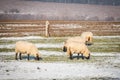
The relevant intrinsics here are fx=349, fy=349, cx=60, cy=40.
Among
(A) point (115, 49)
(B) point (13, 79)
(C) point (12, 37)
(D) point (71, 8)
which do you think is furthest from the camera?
(D) point (71, 8)

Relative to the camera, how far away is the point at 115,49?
2314 centimetres

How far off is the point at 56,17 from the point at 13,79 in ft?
181

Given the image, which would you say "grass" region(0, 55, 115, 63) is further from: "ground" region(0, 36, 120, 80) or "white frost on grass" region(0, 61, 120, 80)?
"white frost on grass" region(0, 61, 120, 80)

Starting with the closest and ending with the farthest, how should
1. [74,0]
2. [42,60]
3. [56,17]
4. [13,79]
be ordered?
[13,79] → [42,60] → [56,17] → [74,0]

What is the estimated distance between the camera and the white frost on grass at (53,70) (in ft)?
48.0

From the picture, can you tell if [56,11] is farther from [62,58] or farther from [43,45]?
[62,58]

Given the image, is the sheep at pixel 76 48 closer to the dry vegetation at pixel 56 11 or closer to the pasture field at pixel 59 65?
the pasture field at pixel 59 65

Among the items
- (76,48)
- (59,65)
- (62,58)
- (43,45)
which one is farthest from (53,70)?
(43,45)

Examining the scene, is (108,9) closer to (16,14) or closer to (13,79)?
(16,14)

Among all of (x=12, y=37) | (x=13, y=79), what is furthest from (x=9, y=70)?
(x=12, y=37)

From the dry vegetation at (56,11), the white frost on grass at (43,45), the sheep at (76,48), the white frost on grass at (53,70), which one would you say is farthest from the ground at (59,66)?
the dry vegetation at (56,11)

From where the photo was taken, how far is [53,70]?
15.8m

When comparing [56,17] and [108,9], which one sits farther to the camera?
[108,9]

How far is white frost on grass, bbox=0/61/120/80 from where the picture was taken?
1462 centimetres
